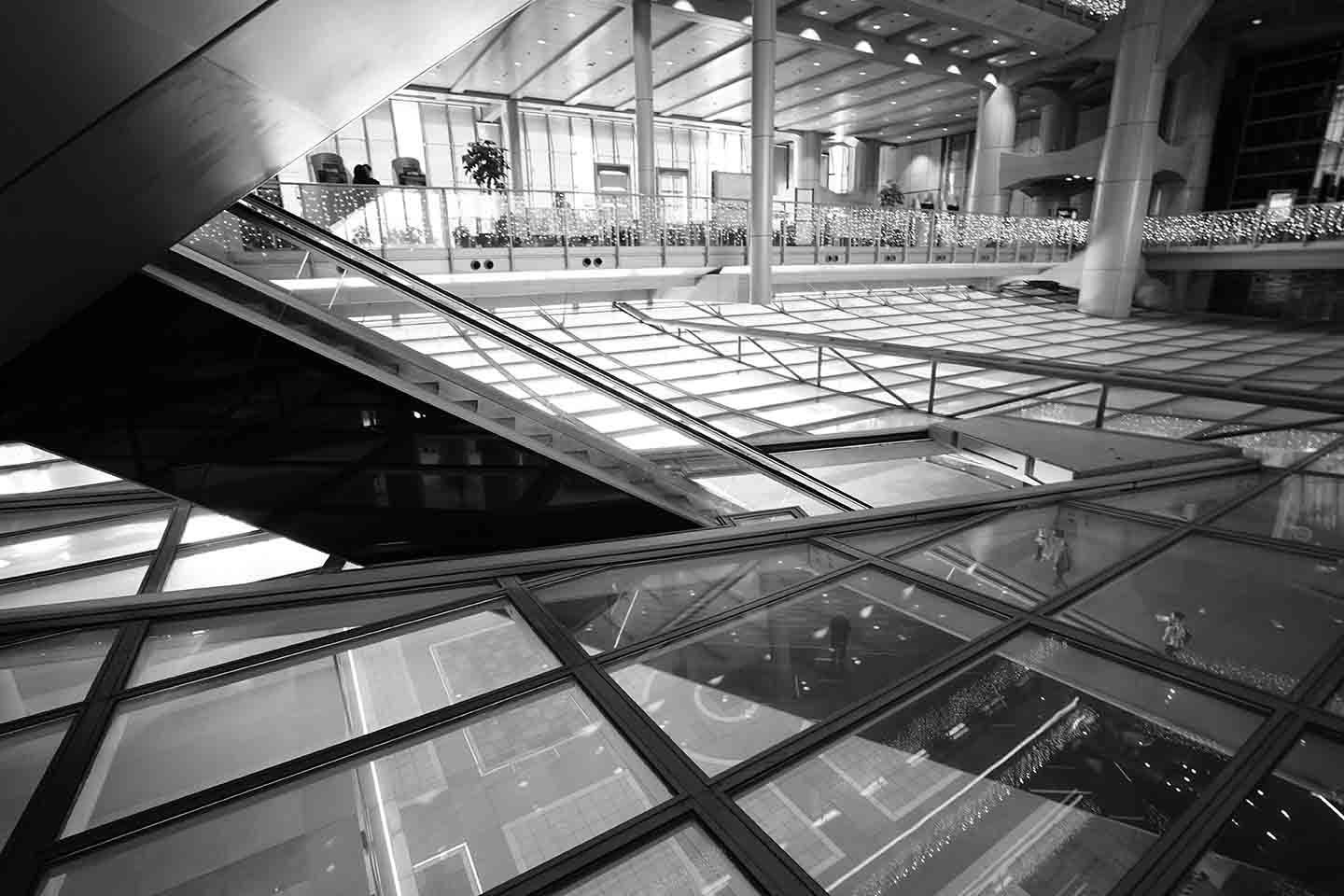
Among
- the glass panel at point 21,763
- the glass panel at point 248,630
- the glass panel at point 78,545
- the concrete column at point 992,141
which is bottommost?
the glass panel at point 78,545

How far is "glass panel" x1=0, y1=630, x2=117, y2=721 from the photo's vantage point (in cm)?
269

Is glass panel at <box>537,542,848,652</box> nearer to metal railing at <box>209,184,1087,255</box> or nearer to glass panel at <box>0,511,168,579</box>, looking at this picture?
metal railing at <box>209,184,1087,255</box>

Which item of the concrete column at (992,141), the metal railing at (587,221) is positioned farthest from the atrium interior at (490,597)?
the concrete column at (992,141)

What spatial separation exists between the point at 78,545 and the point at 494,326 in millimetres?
3935

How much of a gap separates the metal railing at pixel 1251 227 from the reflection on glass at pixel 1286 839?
93.9ft

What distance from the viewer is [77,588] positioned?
4.75 metres

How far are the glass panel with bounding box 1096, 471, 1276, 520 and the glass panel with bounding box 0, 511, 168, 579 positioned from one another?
8209mm

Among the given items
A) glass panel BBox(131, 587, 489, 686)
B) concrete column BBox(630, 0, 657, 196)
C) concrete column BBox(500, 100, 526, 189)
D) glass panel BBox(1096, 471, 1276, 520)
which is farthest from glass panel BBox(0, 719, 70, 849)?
concrete column BBox(500, 100, 526, 189)

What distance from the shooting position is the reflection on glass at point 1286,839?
187 centimetres

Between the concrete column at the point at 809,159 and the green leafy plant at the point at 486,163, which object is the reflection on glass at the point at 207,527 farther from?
the concrete column at the point at 809,159

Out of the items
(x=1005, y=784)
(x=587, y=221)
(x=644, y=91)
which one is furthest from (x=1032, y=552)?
(x=644, y=91)

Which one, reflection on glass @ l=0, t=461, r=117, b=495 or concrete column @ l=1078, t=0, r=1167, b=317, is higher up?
concrete column @ l=1078, t=0, r=1167, b=317

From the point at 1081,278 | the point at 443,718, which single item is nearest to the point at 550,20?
the point at 1081,278

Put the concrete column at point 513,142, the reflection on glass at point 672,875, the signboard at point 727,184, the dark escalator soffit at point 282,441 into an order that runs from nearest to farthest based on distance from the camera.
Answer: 1. the reflection on glass at point 672,875
2. the dark escalator soffit at point 282,441
3. the signboard at point 727,184
4. the concrete column at point 513,142
